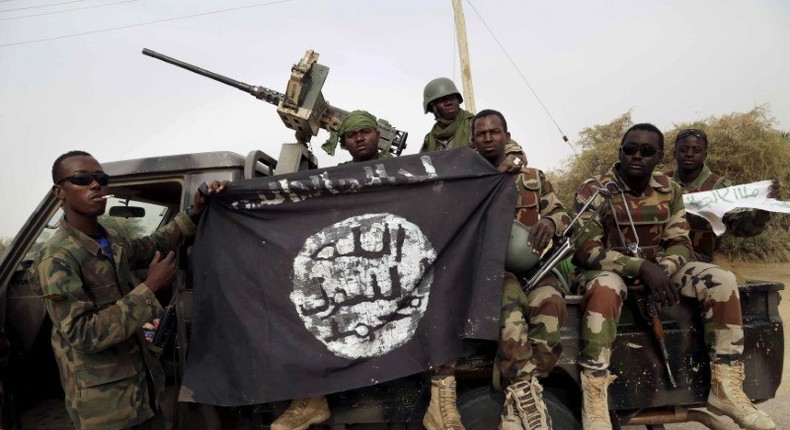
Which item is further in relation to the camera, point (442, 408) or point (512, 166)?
point (512, 166)

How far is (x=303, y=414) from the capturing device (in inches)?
92.8

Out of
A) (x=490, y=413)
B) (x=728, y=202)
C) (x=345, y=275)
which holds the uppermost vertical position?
(x=728, y=202)

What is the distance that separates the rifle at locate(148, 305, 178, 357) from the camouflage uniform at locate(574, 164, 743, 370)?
2.14m

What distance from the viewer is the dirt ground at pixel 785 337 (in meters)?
3.79

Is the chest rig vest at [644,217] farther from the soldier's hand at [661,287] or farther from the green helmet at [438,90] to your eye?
the green helmet at [438,90]

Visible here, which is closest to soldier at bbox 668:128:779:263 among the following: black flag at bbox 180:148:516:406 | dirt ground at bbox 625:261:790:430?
dirt ground at bbox 625:261:790:430

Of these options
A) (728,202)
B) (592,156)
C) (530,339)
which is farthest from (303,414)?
(592,156)


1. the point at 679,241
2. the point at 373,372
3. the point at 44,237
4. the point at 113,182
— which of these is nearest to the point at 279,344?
the point at 373,372

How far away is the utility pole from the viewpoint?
Answer: 29.0 feet

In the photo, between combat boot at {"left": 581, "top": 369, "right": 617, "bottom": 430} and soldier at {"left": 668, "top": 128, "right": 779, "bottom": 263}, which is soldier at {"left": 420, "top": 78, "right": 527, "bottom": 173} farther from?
combat boot at {"left": 581, "top": 369, "right": 617, "bottom": 430}

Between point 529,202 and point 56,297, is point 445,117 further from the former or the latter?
point 56,297

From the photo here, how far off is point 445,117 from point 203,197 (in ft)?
7.73

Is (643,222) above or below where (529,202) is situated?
below

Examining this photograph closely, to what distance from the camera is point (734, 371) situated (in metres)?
2.25
